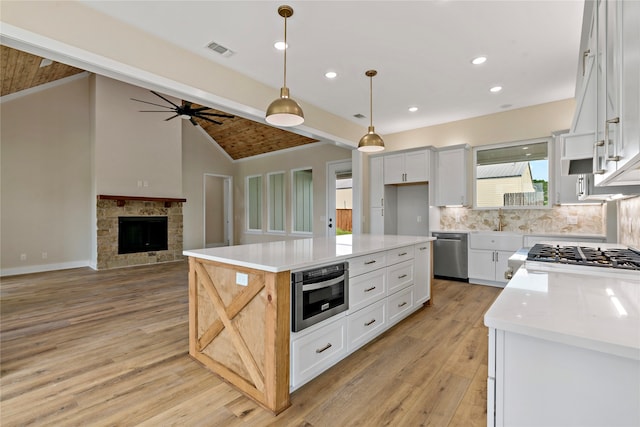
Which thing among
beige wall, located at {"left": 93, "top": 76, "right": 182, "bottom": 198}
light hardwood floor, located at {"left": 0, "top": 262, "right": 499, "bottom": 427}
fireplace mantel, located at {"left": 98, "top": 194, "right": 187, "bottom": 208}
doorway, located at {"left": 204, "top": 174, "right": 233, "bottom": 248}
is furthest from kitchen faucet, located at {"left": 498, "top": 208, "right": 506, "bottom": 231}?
doorway, located at {"left": 204, "top": 174, "right": 233, "bottom": 248}

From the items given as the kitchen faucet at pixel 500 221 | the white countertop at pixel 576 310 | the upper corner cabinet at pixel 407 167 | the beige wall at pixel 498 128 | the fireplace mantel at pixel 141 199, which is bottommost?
the white countertop at pixel 576 310

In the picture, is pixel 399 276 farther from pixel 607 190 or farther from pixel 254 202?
pixel 254 202

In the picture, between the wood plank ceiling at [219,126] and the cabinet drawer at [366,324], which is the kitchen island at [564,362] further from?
the wood plank ceiling at [219,126]

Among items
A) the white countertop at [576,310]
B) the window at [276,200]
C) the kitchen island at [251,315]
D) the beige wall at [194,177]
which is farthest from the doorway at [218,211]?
the white countertop at [576,310]

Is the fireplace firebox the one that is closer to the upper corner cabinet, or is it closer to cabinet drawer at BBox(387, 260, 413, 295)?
the upper corner cabinet

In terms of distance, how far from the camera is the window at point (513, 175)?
4.60 m

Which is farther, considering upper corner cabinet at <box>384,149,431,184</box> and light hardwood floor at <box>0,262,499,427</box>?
upper corner cabinet at <box>384,149,431,184</box>

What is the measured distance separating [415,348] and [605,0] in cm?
A: 253

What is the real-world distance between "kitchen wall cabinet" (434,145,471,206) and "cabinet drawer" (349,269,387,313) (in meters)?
3.08

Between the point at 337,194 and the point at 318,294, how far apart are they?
525 centimetres

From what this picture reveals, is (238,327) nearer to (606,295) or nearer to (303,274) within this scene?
(303,274)

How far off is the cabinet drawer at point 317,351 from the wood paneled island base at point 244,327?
0.10 meters

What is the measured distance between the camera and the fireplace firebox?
6539 millimetres

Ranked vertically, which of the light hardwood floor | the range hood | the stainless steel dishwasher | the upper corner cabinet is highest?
the upper corner cabinet
